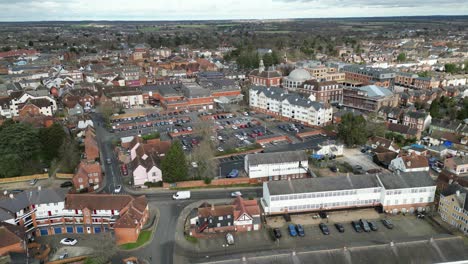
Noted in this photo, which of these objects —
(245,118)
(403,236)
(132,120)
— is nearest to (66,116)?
(132,120)

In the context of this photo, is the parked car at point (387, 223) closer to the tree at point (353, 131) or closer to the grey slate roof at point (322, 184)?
the grey slate roof at point (322, 184)

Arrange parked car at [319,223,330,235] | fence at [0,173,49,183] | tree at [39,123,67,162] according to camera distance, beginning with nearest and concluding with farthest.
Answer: parked car at [319,223,330,235] < fence at [0,173,49,183] < tree at [39,123,67,162]

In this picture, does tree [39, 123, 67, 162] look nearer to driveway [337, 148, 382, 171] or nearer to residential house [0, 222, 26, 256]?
residential house [0, 222, 26, 256]

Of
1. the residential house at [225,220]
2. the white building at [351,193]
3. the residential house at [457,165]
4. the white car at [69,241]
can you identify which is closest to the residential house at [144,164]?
the residential house at [225,220]

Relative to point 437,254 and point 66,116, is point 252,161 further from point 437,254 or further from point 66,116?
point 66,116


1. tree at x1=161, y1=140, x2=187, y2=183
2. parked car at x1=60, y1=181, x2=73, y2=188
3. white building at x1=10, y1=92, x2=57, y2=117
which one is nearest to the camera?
tree at x1=161, y1=140, x2=187, y2=183

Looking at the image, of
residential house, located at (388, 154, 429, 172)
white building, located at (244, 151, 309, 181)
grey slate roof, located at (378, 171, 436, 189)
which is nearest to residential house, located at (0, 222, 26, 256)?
white building, located at (244, 151, 309, 181)
